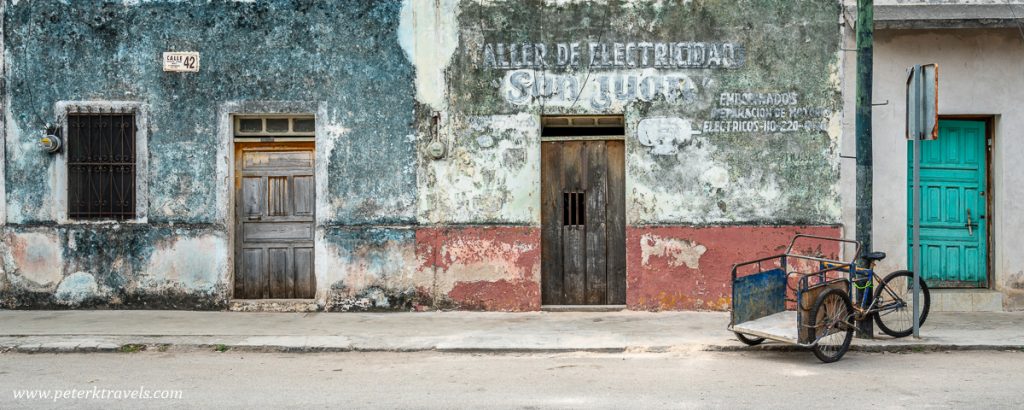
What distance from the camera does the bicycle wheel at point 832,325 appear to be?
8031 millimetres

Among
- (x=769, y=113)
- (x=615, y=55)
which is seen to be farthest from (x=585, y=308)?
(x=769, y=113)

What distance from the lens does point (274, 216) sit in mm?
11695

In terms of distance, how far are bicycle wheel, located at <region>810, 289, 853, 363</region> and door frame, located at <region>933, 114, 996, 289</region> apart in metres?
4.34

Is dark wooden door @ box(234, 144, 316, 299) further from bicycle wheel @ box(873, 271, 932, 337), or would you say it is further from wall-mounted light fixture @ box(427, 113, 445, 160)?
bicycle wheel @ box(873, 271, 932, 337)

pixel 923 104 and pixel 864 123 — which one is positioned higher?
pixel 923 104

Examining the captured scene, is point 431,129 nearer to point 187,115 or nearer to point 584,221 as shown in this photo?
point 584,221

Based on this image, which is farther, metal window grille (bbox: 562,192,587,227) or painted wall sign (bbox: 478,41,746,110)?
metal window grille (bbox: 562,192,587,227)

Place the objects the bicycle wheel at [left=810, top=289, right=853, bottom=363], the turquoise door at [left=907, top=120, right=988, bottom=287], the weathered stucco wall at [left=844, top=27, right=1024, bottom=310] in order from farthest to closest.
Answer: the turquoise door at [left=907, top=120, right=988, bottom=287] → the weathered stucco wall at [left=844, top=27, right=1024, bottom=310] → the bicycle wheel at [left=810, top=289, right=853, bottom=363]

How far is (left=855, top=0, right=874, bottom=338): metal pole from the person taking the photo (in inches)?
365

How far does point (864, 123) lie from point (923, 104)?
23.2 inches

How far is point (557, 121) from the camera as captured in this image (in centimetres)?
1151

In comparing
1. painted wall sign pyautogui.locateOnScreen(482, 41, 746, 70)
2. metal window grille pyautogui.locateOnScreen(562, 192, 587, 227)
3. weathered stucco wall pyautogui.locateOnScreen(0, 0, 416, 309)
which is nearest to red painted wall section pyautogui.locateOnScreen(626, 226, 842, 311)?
metal window grille pyautogui.locateOnScreen(562, 192, 587, 227)

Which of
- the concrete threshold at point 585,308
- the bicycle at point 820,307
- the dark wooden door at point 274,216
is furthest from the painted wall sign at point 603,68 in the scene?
the bicycle at point 820,307

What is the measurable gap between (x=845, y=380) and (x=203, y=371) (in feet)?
17.8
